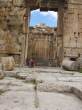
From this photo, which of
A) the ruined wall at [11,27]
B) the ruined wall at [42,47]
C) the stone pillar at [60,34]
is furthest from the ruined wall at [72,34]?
the ruined wall at [11,27]

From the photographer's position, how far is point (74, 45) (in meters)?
12.6

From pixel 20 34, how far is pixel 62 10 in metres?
2.41

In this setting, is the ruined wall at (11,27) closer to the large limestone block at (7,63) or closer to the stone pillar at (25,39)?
the stone pillar at (25,39)

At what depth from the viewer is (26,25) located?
12.7 metres

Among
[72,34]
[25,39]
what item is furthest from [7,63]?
[72,34]

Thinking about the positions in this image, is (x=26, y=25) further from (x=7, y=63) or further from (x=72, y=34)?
(x=7, y=63)

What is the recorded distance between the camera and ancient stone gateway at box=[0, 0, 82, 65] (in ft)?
41.2

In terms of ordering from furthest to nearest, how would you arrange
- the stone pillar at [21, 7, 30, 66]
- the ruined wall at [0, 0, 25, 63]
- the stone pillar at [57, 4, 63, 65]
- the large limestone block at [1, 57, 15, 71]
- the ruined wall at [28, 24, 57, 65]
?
the ruined wall at [28, 24, 57, 65], the stone pillar at [57, 4, 63, 65], the stone pillar at [21, 7, 30, 66], the ruined wall at [0, 0, 25, 63], the large limestone block at [1, 57, 15, 71]

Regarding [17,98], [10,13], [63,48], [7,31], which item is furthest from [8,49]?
[17,98]

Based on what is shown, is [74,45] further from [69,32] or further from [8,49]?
[8,49]

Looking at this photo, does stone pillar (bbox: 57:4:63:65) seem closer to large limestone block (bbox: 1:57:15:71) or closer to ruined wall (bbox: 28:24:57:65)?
ruined wall (bbox: 28:24:57:65)

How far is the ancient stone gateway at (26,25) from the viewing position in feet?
41.2

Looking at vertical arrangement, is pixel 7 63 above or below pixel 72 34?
below

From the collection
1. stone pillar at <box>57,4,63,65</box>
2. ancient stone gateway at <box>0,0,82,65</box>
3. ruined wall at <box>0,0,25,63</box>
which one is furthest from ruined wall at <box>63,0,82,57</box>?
ruined wall at <box>0,0,25,63</box>
